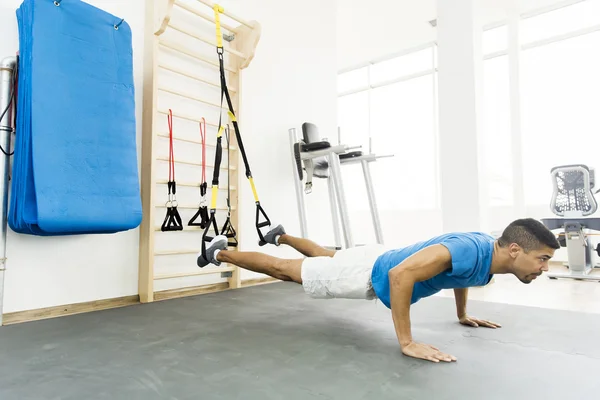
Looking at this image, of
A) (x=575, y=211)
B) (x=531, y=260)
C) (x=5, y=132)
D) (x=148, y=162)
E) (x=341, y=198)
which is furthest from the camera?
(x=575, y=211)

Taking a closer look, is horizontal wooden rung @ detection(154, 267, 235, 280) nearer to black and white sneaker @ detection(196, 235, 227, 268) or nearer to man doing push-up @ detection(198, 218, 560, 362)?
black and white sneaker @ detection(196, 235, 227, 268)

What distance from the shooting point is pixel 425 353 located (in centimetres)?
184

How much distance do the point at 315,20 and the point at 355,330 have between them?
→ 173 inches

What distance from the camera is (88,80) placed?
2801 millimetres

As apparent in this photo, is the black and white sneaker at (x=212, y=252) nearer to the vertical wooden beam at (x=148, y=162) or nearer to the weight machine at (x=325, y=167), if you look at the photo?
the vertical wooden beam at (x=148, y=162)

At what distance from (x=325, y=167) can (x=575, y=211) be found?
9.83ft

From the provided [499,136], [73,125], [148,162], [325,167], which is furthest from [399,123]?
[73,125]

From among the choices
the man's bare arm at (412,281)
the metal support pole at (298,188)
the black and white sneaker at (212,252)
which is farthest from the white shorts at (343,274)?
the metal support pole at (298,188)

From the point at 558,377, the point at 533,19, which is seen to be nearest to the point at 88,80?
the point at 558,377

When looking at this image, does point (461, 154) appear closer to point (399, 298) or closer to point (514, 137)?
point (514, 137)

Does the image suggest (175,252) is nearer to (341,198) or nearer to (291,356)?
(341,198)

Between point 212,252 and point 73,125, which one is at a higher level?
point 73,125

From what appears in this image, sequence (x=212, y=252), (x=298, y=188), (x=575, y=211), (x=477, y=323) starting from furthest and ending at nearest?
(x=575, y=211) → (x=298, y=188) → (x=212, y=252) → (x=477, y=323)

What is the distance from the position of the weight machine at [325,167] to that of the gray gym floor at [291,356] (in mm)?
1458
